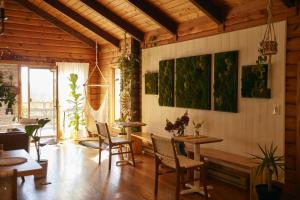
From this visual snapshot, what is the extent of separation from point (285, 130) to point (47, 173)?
3.40m

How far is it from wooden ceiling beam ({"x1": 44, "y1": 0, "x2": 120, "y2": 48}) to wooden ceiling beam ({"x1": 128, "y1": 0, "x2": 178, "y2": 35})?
2162 mm

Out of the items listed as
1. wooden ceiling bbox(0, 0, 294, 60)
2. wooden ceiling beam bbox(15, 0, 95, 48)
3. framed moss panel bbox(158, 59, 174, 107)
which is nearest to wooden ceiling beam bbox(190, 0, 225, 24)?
wooden ceiling bbox(0, 0, 294, 60)

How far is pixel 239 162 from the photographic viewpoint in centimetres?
384

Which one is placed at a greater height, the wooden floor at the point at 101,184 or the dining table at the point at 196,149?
the dining table at the point at 196,149

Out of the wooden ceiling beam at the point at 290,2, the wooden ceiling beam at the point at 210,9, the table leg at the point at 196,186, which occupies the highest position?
the wooden ceiling beam at the point at 210,9

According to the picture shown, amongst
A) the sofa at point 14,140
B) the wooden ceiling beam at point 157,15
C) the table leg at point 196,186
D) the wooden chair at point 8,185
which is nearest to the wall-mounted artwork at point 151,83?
the wooden ceiling beam at point 157,15

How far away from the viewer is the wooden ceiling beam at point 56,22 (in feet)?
24.5

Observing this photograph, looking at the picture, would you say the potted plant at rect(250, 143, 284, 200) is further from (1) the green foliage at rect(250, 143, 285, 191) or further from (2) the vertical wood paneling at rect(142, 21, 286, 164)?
(2) the vertical wood paneling at rect(142, 21, 286, 164)

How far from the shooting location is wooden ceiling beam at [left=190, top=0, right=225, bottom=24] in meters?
4.46

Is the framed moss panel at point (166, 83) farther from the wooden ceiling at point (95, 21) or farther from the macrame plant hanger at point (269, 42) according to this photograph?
the macrame plant hanger at point (269, 42)

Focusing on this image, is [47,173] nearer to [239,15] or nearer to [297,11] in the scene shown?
[239,15]

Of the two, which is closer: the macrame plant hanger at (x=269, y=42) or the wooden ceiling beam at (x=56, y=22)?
the macrame plant hanger at (x=269, y=42)

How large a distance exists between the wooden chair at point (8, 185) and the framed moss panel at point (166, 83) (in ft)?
11.8

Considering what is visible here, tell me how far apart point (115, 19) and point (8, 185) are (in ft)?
14.6
